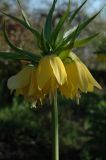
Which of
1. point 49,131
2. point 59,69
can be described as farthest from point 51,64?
point 49,131

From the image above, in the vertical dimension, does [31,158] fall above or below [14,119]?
below

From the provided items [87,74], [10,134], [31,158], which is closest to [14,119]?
[10,134]

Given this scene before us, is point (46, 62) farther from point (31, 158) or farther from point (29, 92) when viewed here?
point (31, 158)

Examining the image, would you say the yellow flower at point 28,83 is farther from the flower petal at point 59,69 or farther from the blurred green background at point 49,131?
the blurred green background at point 49,131

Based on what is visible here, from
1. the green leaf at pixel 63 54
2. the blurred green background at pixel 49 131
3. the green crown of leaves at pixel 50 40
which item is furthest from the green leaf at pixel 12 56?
the blurred green background at pixel 49 131

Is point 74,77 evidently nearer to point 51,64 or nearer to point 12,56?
point 51,64

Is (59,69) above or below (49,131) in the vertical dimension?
A: below
